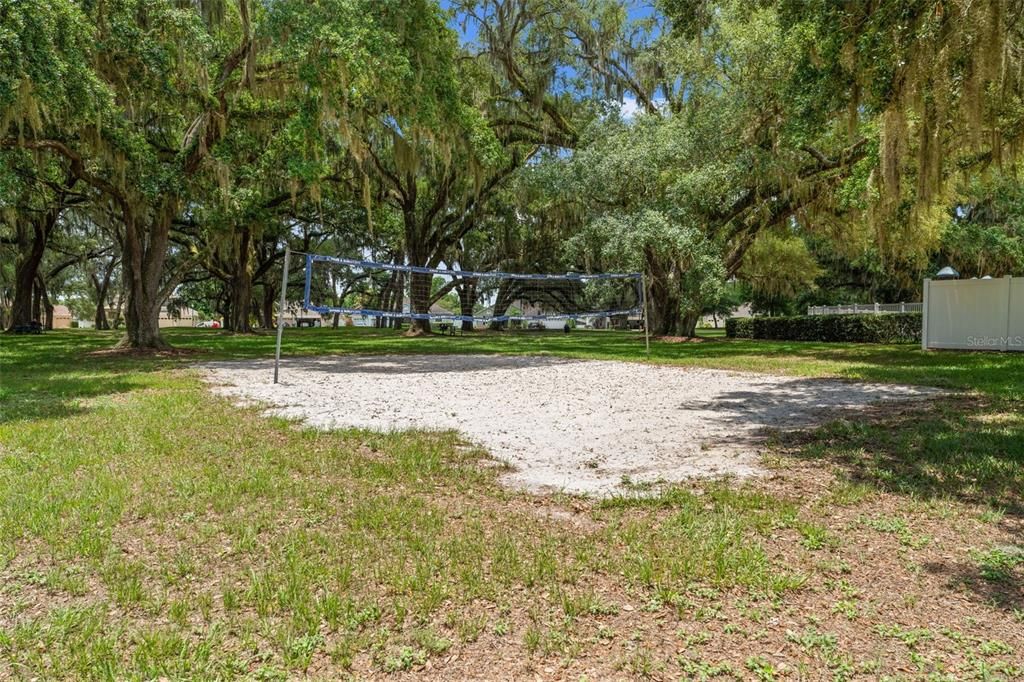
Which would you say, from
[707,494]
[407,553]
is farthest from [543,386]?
[407,553]

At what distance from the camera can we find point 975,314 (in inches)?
503

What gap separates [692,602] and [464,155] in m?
14.6

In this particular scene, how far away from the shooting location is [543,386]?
7.90 metres

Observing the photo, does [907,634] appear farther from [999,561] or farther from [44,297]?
[44,297]

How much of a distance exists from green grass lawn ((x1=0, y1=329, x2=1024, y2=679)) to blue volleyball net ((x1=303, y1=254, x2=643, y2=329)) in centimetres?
551

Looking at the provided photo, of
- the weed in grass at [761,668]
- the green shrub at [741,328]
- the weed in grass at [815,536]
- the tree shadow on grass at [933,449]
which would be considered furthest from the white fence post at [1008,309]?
the weed in grass at [761,668]

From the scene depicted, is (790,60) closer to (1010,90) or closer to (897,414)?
(1010,90)

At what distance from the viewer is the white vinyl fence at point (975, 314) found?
12.2 m

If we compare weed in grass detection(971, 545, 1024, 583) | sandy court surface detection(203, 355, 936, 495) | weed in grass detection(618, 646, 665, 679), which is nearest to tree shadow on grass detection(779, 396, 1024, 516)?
sandy court surface detection(203, 355, 936, 495)

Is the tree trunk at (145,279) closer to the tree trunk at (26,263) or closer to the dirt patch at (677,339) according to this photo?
the dirt patch at (677,339)

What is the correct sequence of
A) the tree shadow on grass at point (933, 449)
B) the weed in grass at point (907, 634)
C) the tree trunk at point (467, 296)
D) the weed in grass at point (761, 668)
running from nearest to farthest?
1. the weed in grass at point (761, 668)
2. the weed in grass at point (907, 634)
3. the tree shadow on grass at point (933, 449)
4. the tree trunk at point (467, 296)

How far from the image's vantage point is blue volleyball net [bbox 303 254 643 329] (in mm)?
10477

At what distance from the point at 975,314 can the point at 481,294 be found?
23.4 meters

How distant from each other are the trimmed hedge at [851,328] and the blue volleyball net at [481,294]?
5714mm
